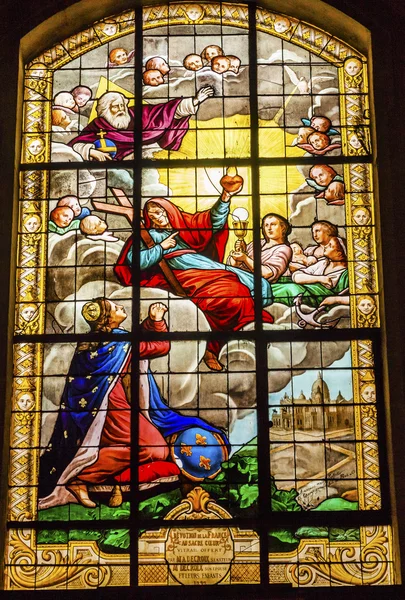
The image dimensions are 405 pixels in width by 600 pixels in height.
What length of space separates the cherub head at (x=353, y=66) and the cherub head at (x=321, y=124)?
21.0 inches

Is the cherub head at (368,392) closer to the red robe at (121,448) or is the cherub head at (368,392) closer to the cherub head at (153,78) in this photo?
the red robe at (121,448)

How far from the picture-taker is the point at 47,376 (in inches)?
436

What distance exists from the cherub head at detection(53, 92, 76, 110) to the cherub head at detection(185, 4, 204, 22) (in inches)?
54.5

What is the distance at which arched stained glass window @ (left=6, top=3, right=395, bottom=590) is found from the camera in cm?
1063

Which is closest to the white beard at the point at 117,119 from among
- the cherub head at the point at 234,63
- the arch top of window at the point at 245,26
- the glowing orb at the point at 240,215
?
the arch top of window at the point at 245,26

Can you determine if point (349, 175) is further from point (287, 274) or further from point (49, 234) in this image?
point (49, 234)

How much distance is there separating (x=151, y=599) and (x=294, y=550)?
132cm

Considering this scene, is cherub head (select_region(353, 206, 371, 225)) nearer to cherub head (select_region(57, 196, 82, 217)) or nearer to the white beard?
the white beard

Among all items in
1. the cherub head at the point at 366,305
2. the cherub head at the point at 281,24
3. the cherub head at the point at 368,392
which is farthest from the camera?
the cherub head at the point at 281,24

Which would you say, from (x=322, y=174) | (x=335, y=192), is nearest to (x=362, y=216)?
(x=335, y=192)

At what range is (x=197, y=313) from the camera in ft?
36.9

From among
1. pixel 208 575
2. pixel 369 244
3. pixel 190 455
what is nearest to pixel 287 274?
pixel 369 244

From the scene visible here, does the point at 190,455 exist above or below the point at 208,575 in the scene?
above

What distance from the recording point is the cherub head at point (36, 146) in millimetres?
11789
